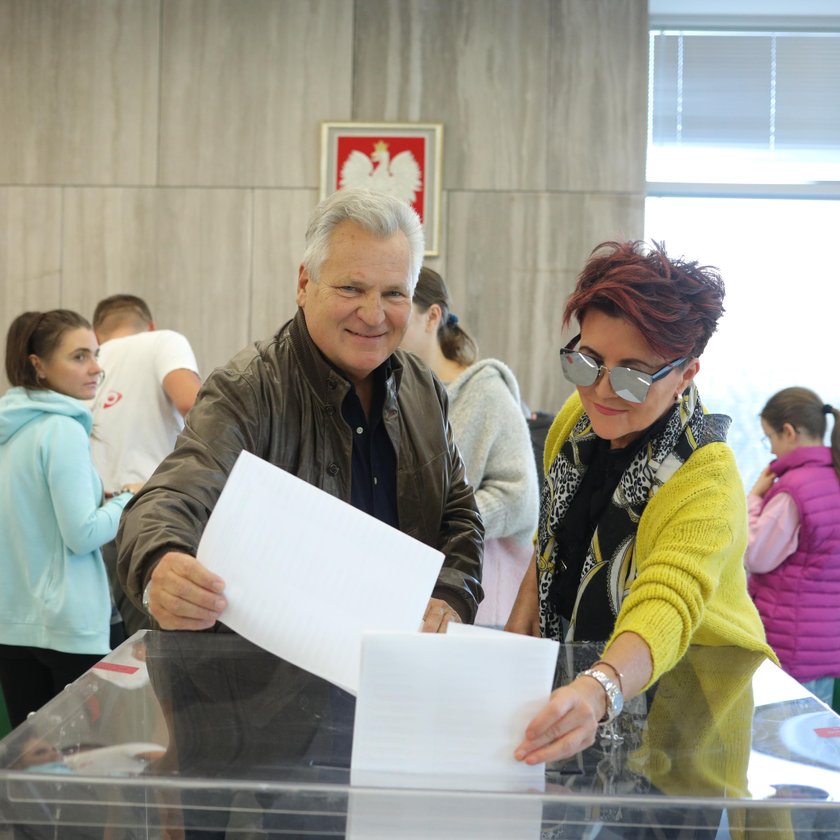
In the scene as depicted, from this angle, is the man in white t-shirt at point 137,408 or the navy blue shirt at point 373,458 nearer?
the navy blue shirt at point 373,458

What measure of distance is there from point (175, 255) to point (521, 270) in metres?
1.83

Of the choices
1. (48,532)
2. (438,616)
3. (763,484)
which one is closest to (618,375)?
(438,616)

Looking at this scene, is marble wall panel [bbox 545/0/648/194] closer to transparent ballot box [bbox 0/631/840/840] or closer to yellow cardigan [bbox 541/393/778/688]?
yellow cardigan [bbox 541/393/778/688]

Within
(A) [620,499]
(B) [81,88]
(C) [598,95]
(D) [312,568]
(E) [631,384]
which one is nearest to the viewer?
(D) [312,568]

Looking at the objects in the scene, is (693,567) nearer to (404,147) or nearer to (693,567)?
(693,567)

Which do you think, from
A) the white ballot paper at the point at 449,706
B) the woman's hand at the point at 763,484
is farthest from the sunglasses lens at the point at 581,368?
the woman's hand at the point at 763,484

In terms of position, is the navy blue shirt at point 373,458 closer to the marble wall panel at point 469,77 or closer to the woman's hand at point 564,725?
the woman's hand at point 564,725

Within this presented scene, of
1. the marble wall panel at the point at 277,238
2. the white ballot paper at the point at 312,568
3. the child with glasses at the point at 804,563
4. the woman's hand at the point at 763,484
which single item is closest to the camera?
the white ballot paper at the point at 312,568

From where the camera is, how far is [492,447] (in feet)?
9.21

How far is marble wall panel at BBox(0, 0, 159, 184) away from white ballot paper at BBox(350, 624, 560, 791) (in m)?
4.89

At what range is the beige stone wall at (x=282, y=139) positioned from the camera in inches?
207

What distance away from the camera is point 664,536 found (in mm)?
1408

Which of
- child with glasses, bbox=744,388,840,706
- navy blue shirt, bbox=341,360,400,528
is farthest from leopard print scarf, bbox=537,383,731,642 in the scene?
child with glasses, bbox=744,388,840,706

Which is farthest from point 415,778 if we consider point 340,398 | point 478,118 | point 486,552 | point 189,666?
point 478,118
